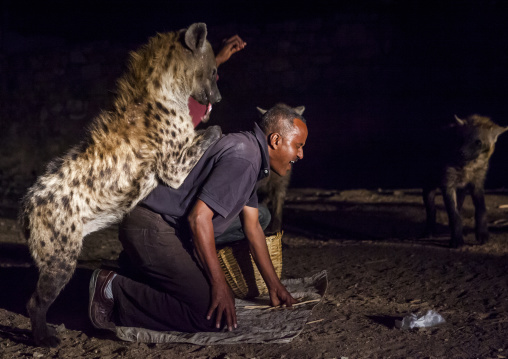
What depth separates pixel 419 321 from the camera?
2.64m

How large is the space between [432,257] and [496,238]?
76 cm

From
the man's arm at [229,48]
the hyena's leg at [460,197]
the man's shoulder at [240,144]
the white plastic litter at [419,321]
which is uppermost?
the man's arm at [229,48]

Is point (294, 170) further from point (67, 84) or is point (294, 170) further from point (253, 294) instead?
point (253, 294)

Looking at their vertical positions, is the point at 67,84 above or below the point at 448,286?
above

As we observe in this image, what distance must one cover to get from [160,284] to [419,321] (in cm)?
113

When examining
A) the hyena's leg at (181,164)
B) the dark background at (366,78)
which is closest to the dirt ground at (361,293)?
the hyena's leg at (181,164)

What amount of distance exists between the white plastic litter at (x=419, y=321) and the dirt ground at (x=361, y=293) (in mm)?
30

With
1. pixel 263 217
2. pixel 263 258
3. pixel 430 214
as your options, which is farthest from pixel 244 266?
pixel 430 214

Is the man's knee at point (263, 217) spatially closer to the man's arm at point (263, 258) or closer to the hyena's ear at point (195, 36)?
the man's arm at point (263, 258)

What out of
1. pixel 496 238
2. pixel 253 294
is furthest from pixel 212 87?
pixel 496 238

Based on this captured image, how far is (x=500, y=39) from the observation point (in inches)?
261

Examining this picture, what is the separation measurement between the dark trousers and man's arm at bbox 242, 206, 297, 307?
0.26m

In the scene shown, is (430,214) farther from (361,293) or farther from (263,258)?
(263,258)

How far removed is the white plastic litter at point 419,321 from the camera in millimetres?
2637
